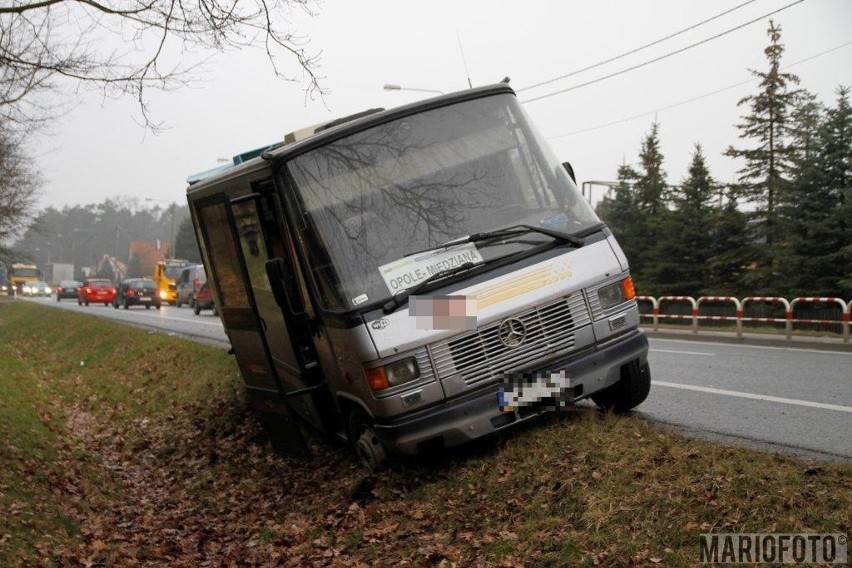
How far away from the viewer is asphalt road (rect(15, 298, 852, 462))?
298 inches

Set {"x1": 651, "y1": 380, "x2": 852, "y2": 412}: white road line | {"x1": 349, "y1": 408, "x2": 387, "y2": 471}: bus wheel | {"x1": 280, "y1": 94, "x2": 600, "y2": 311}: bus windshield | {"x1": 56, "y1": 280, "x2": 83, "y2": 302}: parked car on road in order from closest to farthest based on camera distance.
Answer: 1. {"x1": 280, "y1": 94, "x2": 600, "y2": 311}: bus windshield
2. {"x1": 349, "y1": 408, "x2": 387, "y2": 471}: bus wheel
3. {"x1": 651, "y1": 380, "x2": 852, "y2": 412}: white road line
4. {"x1": 56, "y1": 280, "x2": 83, "y2": 302}: parked car on road

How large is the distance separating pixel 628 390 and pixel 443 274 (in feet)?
6.77

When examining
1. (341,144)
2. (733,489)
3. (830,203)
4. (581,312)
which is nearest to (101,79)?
(341,144)

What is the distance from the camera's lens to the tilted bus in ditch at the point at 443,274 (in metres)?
7.21

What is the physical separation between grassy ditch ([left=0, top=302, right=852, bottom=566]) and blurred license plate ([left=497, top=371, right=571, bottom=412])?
1.21 feet

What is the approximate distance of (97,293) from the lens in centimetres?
6016

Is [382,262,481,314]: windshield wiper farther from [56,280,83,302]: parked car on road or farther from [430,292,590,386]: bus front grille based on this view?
[56,280,83,302]: parked car on road

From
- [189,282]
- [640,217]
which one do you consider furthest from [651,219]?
[189,282]

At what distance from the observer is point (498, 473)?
283 inches

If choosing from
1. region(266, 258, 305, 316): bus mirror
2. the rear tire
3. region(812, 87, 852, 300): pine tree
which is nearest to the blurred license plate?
the rear tire

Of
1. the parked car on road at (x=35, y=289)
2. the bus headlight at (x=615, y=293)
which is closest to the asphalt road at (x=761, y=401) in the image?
the bus headlight at (x=615, y=293)

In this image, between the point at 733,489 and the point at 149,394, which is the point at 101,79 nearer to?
the point at 733,489

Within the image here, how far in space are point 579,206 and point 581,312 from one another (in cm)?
100

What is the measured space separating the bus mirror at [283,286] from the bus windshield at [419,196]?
0.24 metres
